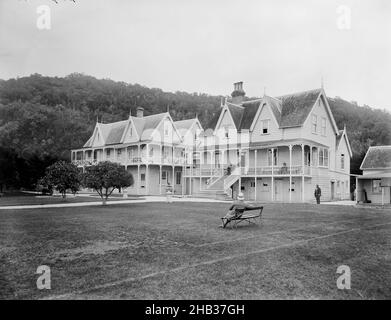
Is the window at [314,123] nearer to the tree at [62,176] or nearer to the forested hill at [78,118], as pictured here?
the forested hill at [78,118]

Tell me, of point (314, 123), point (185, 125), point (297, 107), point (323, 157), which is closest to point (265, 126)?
point (297, 107)

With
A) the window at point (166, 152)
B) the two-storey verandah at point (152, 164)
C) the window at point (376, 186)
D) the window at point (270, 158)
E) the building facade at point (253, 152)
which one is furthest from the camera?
the window at point (166, 152)

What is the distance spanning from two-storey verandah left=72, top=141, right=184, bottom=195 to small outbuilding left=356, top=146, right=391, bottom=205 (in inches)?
850

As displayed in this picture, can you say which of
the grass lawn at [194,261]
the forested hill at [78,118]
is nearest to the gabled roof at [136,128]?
the forested hill at [78,118]

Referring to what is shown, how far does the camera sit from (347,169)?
41281 mm

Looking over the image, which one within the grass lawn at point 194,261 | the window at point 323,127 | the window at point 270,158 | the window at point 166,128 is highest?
the window at point 166,128

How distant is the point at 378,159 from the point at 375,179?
444 centimetres

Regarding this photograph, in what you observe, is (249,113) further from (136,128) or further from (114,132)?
(114,132)

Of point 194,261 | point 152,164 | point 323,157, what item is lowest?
point 194,261

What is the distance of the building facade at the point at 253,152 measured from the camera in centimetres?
3328

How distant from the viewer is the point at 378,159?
36.8 meters

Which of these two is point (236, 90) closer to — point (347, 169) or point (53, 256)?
point (347, 169)

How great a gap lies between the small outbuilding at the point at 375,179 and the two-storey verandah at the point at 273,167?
405 cm
